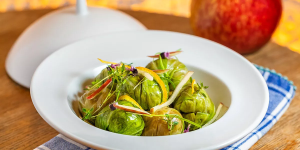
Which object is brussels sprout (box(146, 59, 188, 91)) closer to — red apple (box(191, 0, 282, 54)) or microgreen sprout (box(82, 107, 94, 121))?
microgreen sprout (box(82, 107, 94, 121))

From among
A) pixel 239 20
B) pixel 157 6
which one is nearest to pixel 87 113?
pixel 239 20

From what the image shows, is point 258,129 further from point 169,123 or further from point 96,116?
point 96,116

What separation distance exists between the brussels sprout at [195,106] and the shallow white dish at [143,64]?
0.06 metres

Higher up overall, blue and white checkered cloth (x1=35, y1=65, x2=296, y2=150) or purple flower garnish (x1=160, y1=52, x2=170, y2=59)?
purple flower garnish (x1=160, y1=52, x2=170, y2=59)

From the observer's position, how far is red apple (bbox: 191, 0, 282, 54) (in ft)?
3.91

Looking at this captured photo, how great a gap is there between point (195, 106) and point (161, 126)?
113 mm

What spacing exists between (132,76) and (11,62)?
508 mm

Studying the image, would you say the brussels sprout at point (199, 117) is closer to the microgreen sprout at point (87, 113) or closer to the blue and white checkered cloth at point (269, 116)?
the blue and white checkered cloth at point (269, 116)

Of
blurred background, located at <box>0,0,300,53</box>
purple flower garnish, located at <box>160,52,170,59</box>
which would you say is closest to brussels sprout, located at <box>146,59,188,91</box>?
purple flower garnish, located at <box>160,52,170,59</box>

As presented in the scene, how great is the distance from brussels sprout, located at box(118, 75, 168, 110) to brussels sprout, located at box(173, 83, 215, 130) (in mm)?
57

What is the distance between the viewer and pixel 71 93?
36.4 inches

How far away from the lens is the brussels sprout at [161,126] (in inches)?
29.9

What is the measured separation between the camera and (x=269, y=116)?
0.94m

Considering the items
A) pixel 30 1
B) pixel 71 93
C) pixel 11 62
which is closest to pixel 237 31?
pixel 71 93
